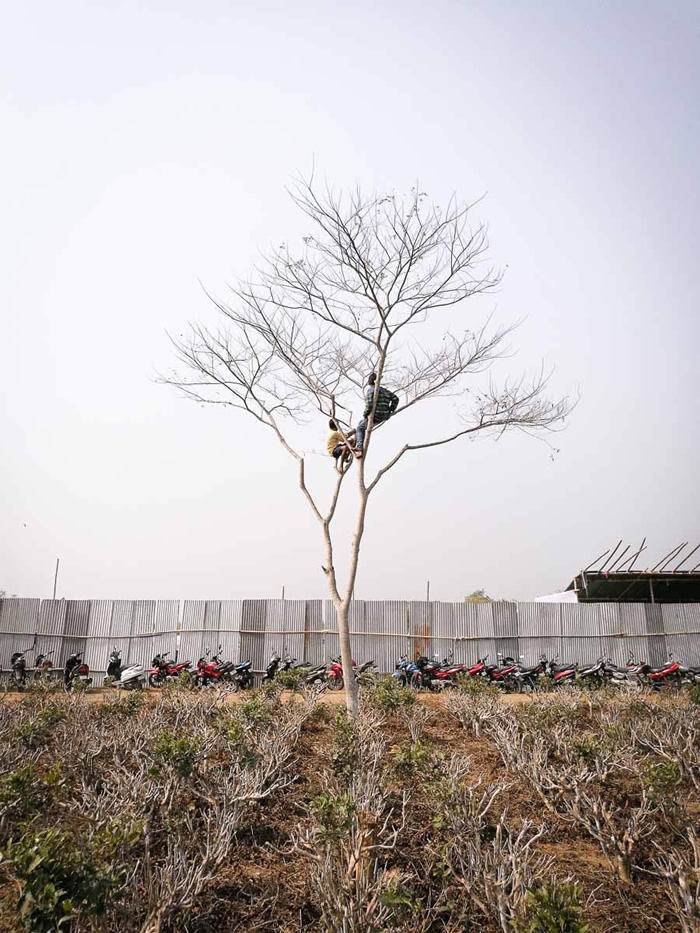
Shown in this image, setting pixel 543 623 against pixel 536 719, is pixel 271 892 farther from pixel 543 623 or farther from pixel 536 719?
pixel 543 623

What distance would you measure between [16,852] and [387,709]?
5.84 meters

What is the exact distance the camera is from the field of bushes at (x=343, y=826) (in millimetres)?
3129

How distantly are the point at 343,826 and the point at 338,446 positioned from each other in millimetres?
6231

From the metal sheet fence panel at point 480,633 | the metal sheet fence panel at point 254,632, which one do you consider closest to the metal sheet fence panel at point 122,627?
the metal sheet fence panel at point 254,632

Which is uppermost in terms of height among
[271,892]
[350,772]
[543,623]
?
[543,623]

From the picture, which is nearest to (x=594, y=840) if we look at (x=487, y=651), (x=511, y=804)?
(x=511, y=804)

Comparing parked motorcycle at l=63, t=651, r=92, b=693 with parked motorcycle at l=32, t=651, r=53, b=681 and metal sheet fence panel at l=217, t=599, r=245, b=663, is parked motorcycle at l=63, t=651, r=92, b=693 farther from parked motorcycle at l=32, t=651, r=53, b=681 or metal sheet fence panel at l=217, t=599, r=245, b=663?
metal sheet fence panel at l=217, t=599, r=245, b=663

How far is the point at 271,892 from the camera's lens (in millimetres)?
3904

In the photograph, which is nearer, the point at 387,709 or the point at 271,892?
the point at 271,892

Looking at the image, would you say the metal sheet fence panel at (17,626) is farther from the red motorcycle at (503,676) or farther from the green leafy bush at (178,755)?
the green leafy bush at (178,755)

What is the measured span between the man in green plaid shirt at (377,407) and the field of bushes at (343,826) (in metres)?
3.93

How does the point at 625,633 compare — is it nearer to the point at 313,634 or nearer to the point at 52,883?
the point at 313,634

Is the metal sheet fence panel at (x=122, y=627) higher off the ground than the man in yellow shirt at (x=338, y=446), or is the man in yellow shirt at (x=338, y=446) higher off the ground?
the man in yellow shirt at (x=338, y=446)

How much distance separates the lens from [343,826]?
3.62 m
